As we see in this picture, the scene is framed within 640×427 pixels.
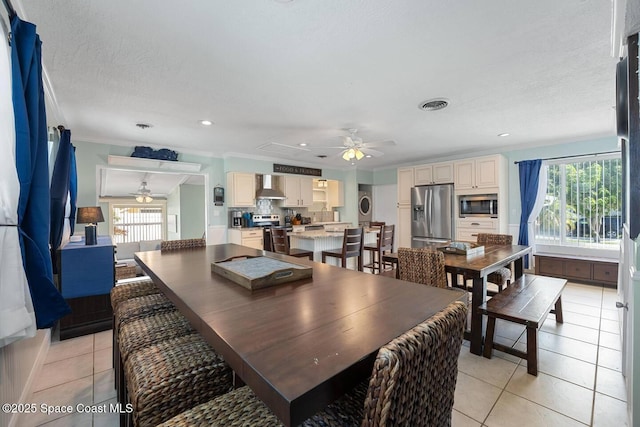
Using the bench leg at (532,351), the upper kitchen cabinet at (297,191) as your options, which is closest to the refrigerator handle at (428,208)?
the upper kitchen cabinet at (297,191)

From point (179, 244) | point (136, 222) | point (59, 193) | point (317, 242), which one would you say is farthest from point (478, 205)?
point (136, 222)

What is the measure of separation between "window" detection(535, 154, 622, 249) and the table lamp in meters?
6.65

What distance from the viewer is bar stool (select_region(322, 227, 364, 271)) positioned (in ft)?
11.7

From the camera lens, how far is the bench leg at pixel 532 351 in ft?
6.49

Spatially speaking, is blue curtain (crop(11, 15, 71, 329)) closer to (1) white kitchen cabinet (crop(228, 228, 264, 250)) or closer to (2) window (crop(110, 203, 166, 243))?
(1) white kitchen cabinet (crop(228, 228, 264, 250))

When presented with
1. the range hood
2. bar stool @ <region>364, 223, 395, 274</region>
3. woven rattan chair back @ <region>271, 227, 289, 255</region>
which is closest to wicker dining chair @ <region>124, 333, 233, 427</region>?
woven rattan chair back @ <region>271, 227, 289, 255</region>

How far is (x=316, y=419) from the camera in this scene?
87 cm

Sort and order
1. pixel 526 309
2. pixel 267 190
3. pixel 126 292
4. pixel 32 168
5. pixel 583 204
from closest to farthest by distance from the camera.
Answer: pixel 32 168 → pixel 126 292 → pixel 526 309 → pixel 583 204 → pixel 267 190

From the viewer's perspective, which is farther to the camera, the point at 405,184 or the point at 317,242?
the point at 405,184

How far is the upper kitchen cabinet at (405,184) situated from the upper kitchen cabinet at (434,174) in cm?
12

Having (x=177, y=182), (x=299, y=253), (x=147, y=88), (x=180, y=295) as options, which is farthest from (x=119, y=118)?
(x=177, y=182)

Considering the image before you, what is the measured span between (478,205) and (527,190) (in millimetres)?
797

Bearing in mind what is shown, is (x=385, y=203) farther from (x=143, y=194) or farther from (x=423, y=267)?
(x=143, y=194)

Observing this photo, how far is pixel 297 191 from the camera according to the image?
674 centimetres
